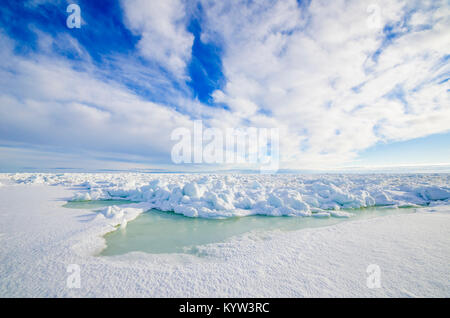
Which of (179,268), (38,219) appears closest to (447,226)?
(179,268)

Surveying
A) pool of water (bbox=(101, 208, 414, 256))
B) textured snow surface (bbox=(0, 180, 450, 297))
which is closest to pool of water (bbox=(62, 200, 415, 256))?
pool of water (bbox=(101, 208, 414, 256))

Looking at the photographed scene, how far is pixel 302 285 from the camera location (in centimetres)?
192

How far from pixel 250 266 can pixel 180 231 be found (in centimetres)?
282

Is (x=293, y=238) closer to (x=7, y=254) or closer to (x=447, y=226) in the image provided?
(x=447, y=226)

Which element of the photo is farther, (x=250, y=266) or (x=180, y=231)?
(x=180, y=231)

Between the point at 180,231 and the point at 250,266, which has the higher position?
the point at 250,266

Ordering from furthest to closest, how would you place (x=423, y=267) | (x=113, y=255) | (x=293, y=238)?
1. (x=293, y=238)
2. (x=113, y=255)
3. (x=423, y=267)

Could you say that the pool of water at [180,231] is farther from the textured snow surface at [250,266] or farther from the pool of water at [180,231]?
the textured snow surface at [250,266]

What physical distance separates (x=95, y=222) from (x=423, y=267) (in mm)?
6306

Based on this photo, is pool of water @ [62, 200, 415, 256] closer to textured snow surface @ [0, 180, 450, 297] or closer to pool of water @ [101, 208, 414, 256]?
pool of water @ [101, 208, 414, 256]

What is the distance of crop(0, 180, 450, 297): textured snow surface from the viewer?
186cm

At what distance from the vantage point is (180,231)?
466 centimetres

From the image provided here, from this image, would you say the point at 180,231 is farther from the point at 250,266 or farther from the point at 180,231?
the point at 250,266

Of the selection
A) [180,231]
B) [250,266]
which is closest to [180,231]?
[180,231]
